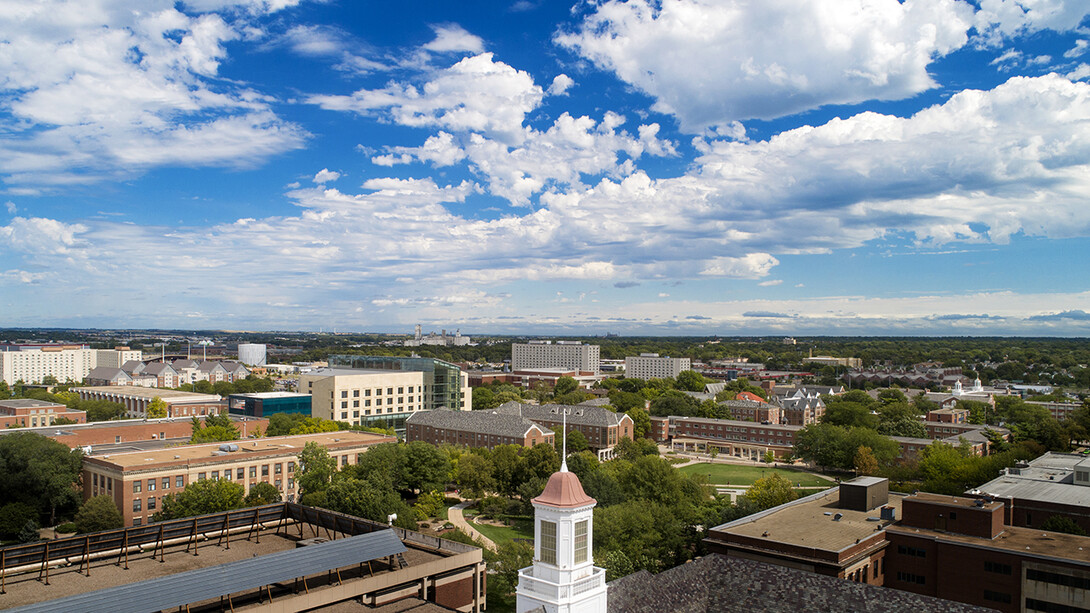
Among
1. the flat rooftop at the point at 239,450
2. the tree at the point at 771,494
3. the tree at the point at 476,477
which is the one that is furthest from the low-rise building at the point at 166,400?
the tree at the point at 771,494

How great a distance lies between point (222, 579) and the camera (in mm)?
21422

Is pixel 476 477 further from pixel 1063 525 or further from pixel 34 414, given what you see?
pixel 34 414

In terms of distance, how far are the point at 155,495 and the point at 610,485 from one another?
37018 millimetres

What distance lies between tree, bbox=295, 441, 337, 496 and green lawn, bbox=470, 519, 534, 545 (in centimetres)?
1305

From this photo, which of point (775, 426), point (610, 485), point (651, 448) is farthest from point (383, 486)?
point (775, 426)

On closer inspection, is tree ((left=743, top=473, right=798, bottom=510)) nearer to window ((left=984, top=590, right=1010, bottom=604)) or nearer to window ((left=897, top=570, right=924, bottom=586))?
window ((left=897, top=570, right=924, bottom=586))

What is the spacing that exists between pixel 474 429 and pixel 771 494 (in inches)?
1763

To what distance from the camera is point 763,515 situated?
146 ft

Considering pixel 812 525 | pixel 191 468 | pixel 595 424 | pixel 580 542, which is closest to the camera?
pixel 580 542

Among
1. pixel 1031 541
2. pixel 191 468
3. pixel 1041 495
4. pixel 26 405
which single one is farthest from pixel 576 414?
pixel 26 405

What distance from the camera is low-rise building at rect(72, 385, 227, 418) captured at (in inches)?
4186

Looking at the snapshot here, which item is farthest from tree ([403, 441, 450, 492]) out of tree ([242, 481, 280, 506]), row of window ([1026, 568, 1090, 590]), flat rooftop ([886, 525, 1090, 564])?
row of window ([1026, 568, 1090, 590])

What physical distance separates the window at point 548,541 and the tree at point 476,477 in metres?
46.5

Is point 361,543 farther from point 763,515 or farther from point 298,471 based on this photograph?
point 298,471
